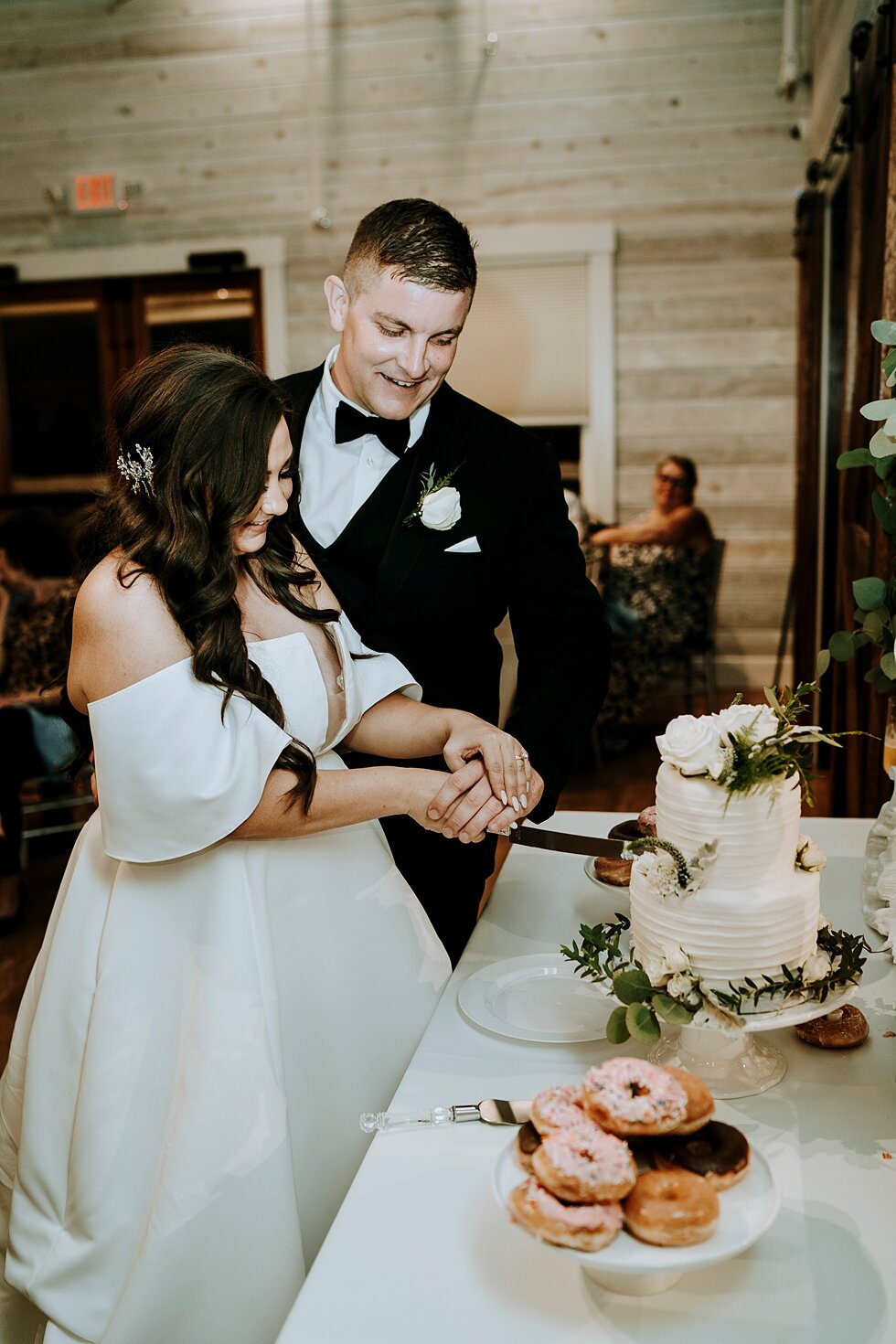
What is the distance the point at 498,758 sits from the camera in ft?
5.34

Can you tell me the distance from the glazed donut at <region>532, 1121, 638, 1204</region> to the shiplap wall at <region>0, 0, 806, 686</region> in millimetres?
6640

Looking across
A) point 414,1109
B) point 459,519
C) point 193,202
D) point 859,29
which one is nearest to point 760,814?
point 414,1109

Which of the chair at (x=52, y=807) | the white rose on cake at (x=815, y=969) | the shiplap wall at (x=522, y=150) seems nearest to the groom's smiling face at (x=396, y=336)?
the white rose on cake at (x=815, y=969)

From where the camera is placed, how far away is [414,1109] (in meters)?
1.17

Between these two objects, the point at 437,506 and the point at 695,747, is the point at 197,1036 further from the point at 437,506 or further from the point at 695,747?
the point at 437,506

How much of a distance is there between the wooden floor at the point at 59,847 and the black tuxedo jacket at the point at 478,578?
174cm

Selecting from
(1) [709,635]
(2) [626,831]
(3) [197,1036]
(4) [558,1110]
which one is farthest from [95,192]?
(4) [558,1110]

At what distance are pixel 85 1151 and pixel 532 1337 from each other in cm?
77

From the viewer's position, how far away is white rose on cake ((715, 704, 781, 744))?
1.15m

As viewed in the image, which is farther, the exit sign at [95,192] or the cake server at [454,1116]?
the exit sign at [95,192]

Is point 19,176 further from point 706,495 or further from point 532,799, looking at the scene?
point 532,799

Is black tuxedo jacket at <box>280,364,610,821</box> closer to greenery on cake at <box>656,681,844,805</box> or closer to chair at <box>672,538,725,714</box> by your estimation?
greenery on cake at <box>656,681,844,805</box>

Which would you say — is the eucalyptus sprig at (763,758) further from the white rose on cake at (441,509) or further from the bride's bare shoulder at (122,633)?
the white rose on cake at (441,509)

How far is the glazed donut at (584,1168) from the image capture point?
2.68 feet
